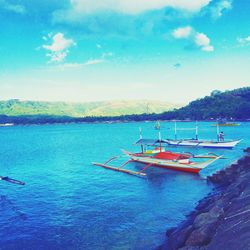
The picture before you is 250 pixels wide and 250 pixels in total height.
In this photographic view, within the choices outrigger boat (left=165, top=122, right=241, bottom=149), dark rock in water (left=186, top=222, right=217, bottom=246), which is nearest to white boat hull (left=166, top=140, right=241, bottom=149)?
Result: outrigger boat (left=165, top=122, right=241, bottom=149)

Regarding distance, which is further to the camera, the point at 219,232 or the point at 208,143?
the point at 208,143

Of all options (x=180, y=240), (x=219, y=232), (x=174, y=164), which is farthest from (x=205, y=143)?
(x=219, y=232)

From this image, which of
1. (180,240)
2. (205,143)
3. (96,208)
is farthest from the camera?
(205,143)

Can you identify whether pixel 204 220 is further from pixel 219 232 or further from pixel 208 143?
pixel 208 143

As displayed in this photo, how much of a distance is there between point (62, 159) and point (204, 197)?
46572 millimetres

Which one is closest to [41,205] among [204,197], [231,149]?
[204,197]

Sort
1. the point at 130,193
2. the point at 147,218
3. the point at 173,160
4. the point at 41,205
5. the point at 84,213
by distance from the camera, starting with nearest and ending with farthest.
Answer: the point at 147,218
the point at 84,213
the point at 41,205
the point at 130,193
the point at 173,160

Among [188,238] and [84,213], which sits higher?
[188,238]

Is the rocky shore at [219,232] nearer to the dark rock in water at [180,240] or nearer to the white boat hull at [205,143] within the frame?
the dark rock in water at [180,240]

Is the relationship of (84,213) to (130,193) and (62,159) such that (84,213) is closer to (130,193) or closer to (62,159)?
(130,193)

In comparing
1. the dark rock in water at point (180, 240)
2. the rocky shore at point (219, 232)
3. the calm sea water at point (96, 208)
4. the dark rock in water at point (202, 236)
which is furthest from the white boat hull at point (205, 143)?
the dark rock in water at point (202, 236)

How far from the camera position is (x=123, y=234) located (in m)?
24.3

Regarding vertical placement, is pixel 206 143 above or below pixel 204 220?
below

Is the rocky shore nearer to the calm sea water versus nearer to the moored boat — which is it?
the calm sea water
